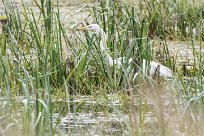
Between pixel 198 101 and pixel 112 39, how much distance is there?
5.10ft

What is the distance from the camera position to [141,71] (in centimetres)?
431

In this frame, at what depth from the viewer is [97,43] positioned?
180 inches

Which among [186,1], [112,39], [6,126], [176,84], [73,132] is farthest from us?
[186,1]

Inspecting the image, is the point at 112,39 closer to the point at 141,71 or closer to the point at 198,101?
the point at 141,71

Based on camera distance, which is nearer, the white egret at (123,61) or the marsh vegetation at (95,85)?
the marsh vegetation at (95,85)

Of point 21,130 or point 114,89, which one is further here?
point 114,89

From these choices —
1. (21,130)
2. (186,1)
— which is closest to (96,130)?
(21,130)

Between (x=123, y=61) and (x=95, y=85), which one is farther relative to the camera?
(x=95, y=85)

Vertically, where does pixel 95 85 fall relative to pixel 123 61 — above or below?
below

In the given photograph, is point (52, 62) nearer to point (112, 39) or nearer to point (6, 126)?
point (112, 39)

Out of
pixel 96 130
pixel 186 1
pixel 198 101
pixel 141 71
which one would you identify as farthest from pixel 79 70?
pixel 186 1

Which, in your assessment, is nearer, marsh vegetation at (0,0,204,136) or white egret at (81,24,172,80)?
marsh vegetation at (0,0,204,136)

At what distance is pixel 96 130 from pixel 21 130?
59 cm

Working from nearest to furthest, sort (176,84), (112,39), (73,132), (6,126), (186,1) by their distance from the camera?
(6,126) → (73,132) → (176,84) → (112,39) → (186,1)
